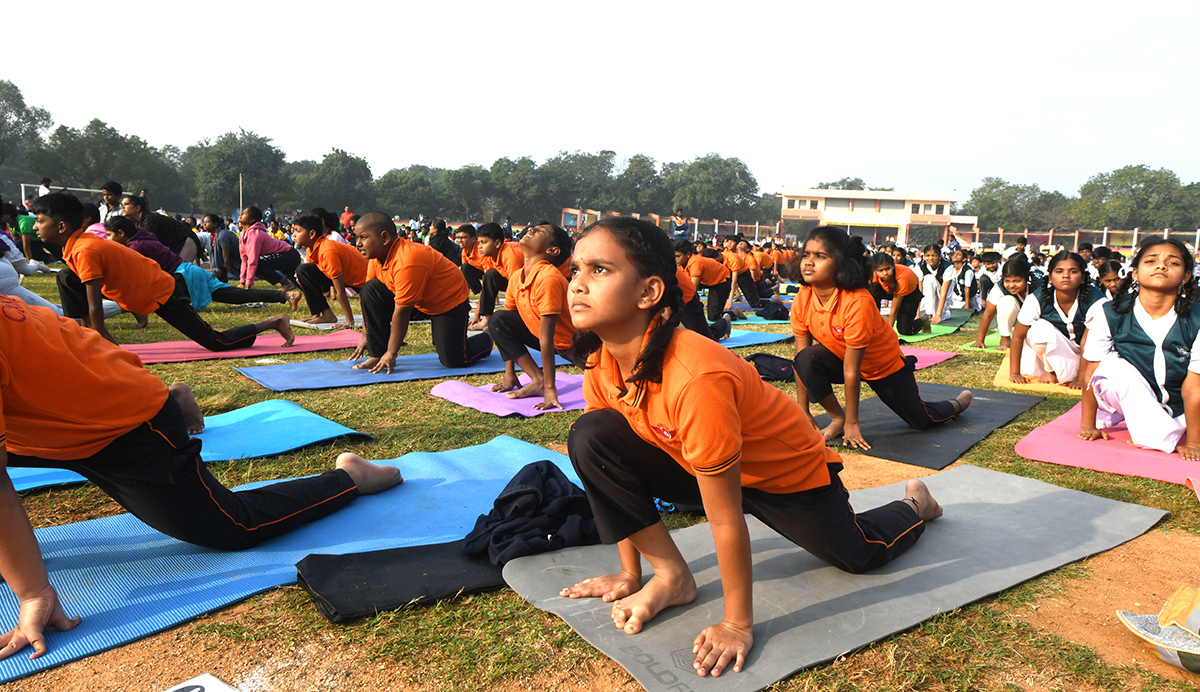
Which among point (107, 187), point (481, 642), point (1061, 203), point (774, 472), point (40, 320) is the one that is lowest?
point (481, 642)

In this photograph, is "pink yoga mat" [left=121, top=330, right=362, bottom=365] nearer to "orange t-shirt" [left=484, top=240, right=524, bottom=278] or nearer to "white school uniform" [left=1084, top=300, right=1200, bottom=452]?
"orange t-shirt" [left=484, top=240, right=524, bottom=278]

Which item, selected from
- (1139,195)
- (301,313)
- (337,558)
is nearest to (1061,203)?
(1139,195)

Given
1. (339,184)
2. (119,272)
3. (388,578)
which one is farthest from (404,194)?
(388,578)

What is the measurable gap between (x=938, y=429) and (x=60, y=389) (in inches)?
200

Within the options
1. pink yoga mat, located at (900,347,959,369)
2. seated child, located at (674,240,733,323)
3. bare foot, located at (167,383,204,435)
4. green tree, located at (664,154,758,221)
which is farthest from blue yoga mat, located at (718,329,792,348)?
green tree, located at (664,154,758,221)

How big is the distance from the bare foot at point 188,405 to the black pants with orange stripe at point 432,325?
8.92 feet

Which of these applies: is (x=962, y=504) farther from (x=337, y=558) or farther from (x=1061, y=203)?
(x=1061, y=203)

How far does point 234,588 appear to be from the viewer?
261 centimetres

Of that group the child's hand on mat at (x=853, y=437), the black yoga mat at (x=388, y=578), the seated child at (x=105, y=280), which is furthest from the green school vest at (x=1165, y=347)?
the seated child at (x=105, y=280)

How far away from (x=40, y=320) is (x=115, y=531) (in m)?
1.15

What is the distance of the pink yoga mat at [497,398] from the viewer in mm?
5547

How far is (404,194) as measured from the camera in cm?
6944

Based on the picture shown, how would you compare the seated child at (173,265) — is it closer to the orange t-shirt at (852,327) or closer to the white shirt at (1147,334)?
the orange t-shirt at (852,327)

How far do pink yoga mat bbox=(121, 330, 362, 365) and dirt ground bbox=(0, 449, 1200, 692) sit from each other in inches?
217
